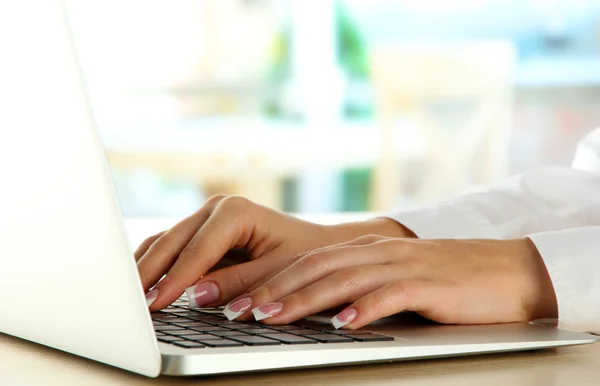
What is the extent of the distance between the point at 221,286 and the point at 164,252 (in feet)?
0.21

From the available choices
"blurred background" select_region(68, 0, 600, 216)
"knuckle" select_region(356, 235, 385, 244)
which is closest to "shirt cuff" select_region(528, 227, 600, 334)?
"knuckle" select_region(356, 235, 385, 244)

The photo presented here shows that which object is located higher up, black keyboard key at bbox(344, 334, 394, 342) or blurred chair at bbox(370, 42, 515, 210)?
black keyboard key at bbox(344, 334, 394, 342)

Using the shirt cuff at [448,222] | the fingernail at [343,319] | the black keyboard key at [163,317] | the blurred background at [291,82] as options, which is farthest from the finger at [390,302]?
the blurred background at [291,82]

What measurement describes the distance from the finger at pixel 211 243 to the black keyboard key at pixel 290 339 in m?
0.14

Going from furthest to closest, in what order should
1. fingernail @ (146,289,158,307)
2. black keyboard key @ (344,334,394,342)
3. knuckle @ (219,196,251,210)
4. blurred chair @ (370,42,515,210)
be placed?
blurred chair @ (370,42,515,210), knuckle @ (219,196,251,210), fingernail @ (146,289,158,307), black keyboard key @ (344,334,394,342)

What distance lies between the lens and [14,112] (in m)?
0.46

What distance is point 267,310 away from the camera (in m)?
0.58

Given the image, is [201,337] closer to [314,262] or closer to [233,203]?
[314,262]

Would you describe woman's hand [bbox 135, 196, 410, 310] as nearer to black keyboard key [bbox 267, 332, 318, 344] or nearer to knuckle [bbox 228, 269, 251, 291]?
knuckle [bbox 228, 269, 251, 291]

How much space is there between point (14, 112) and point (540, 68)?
4.85m

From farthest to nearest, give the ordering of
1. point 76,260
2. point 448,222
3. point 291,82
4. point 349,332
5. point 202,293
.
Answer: point 291,82 < point 448,222 < point 202,293 < point 349,332 < point 76,260

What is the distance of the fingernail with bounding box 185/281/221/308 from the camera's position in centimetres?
65

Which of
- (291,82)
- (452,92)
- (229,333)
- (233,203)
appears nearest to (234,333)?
(229,333)

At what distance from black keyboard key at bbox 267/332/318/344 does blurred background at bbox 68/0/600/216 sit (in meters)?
4.30
